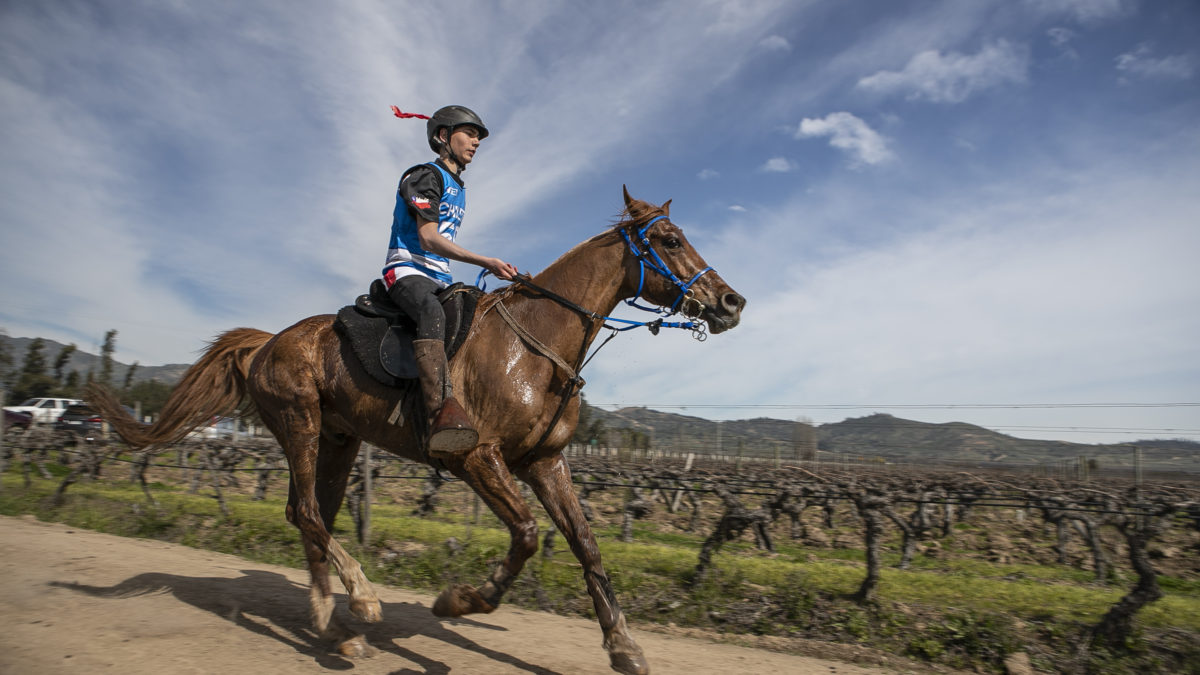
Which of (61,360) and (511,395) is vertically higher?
(61,360)

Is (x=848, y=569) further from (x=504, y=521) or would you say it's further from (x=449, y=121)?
(x=449, y=121)

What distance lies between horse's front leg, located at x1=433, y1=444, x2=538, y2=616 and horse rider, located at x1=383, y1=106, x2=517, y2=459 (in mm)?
171

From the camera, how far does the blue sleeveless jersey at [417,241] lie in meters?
4.82

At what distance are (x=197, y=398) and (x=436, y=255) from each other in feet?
8.77

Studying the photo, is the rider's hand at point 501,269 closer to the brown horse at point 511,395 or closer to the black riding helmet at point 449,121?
the brown horse at point 511,395

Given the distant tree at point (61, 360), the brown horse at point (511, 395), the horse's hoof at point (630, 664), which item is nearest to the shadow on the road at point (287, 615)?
the brown horse at point (511, 395)

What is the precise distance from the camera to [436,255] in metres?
4.89

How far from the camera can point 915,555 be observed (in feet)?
45.2

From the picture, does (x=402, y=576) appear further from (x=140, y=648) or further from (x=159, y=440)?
(x=140, y=648)

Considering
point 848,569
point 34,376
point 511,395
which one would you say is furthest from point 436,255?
point 34,376

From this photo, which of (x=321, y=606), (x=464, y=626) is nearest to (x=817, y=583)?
(x=464, y=626)

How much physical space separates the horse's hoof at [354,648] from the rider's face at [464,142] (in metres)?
3.36

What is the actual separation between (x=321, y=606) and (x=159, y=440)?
2.19 metres

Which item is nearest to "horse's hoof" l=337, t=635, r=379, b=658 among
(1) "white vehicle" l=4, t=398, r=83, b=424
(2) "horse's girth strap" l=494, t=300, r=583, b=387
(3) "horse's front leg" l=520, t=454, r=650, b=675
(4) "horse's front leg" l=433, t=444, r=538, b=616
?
(4) "horse's front leg" l=433, t=444, r=538, b=616
